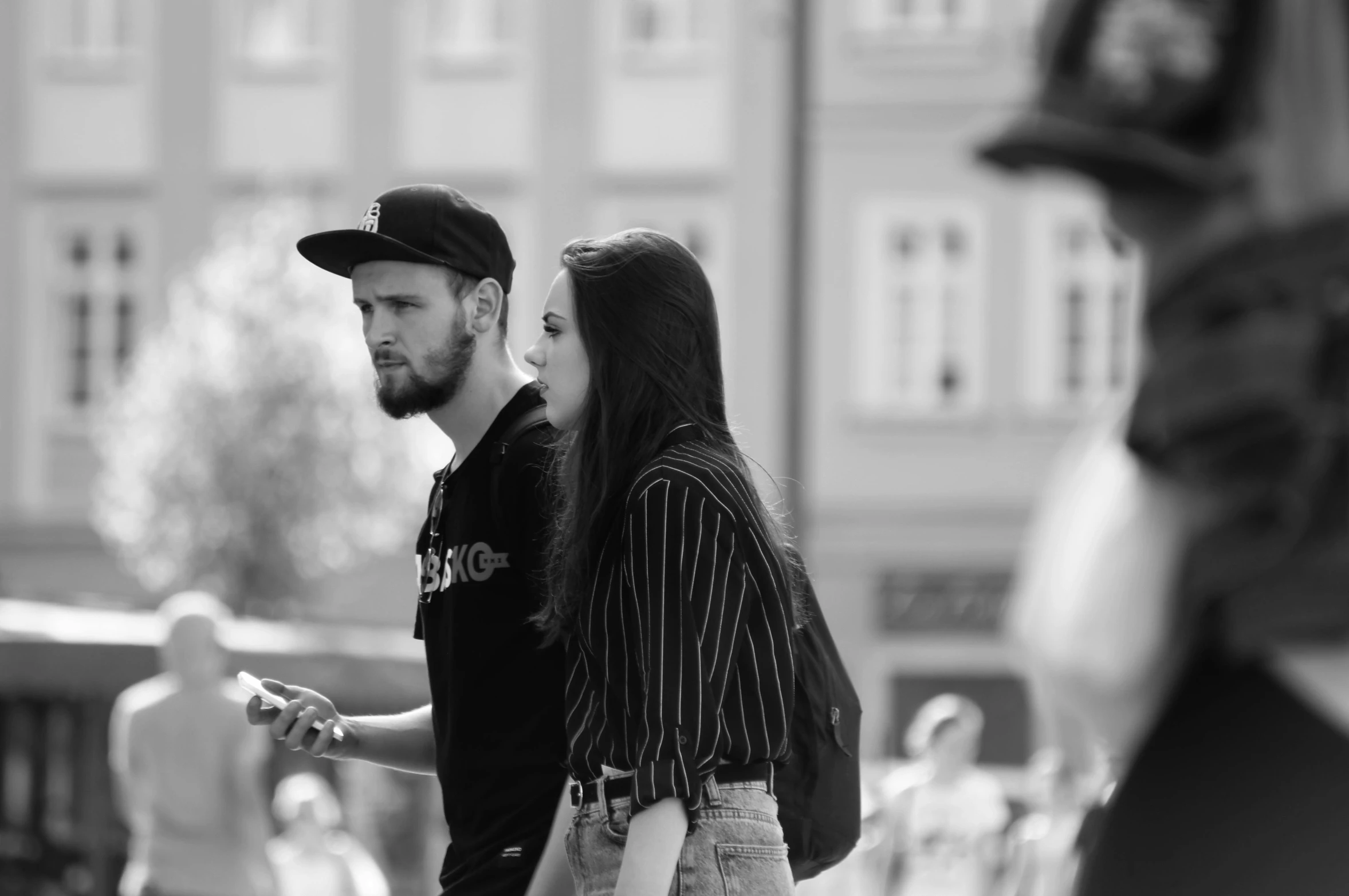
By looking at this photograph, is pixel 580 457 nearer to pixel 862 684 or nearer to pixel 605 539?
pixel 605 539

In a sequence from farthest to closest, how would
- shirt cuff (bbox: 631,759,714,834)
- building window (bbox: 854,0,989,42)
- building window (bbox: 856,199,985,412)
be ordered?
building window (bbox: 856,199,985,412), building window (bbox: 854,0,989,42), shirt cuff (bbox: 631,759,714,834)

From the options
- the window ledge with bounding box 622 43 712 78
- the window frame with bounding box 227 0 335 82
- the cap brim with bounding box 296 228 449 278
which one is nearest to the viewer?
the cap brim with bounding box 296 228 449 278

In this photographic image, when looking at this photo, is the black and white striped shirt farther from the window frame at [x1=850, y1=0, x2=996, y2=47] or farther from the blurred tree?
the window frame at [x1=850, y1=0, x2=996, y2=47]

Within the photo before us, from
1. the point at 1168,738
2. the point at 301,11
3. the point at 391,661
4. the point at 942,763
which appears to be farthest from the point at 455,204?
the point at 301,11

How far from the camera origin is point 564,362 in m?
2.99

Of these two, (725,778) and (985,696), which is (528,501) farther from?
(985,696)

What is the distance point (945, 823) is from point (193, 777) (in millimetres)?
3954

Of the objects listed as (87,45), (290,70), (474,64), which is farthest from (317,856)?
(87,45)

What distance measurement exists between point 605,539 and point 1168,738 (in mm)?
1480

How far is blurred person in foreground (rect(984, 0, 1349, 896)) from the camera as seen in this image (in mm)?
1407

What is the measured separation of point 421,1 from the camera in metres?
28.1

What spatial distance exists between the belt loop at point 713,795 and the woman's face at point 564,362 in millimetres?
537

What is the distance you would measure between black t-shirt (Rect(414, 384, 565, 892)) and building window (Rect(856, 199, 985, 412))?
23970mm

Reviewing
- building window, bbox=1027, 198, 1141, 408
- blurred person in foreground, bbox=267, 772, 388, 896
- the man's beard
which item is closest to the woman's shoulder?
the man's beard
